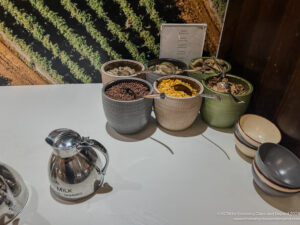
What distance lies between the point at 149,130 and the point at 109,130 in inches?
5.9

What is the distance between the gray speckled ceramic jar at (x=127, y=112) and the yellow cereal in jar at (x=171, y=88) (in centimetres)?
5

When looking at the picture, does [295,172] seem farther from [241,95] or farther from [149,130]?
[149,130]

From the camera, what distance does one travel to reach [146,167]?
760 mm

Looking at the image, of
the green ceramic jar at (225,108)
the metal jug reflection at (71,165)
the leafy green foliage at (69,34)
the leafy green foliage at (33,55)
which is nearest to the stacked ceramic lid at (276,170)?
the green ceramic jar at (225,108)

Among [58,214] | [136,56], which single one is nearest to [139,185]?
[58,214]

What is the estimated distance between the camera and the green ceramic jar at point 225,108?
85cm

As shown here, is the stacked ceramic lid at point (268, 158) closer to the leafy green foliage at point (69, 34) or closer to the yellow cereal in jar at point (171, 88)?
the yellow cereal in jar at point (171, 88)

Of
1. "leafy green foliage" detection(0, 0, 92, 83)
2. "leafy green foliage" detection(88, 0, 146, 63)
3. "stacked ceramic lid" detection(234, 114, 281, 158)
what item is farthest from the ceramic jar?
"leafy green foliage" detection(0, 0, 92, 83)

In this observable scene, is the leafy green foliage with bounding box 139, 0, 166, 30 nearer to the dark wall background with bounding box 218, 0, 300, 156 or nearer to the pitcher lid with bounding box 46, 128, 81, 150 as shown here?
the dark wall background with bounding box 218, 0, 300, 156

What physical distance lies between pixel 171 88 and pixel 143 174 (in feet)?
1.06

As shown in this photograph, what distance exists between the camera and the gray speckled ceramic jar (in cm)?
78

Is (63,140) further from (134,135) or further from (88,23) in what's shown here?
(88,23)

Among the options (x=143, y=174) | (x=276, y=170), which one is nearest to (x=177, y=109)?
(x=143, y=174)

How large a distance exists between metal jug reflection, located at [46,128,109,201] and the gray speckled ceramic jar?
7.1 inches
